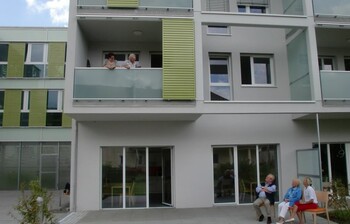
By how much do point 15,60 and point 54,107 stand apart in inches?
155

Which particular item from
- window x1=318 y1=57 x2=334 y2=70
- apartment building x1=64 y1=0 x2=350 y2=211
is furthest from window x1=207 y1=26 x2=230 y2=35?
window x1=318 y1=57 x2=334 y2=70

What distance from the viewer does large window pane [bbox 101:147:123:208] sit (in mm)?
13820

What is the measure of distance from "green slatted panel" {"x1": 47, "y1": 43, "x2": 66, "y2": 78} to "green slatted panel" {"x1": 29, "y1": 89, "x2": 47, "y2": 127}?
145 cm

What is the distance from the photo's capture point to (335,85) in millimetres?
13617

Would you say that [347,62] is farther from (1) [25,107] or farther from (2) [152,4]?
(1) [25,107]

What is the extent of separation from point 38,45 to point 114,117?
49.4 feet

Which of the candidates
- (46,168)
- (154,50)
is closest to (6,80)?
(46,168)

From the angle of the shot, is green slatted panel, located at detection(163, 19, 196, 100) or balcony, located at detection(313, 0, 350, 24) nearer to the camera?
green slatted panel, located at detection(163, 19, 196, 100)

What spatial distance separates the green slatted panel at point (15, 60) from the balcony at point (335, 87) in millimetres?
19111

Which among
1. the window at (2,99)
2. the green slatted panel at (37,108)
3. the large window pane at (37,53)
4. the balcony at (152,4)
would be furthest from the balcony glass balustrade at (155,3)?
the window at (2,99)

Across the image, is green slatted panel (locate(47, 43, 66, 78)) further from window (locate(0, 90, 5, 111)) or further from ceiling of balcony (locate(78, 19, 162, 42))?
ceiling of balcony (locate(78, 19, 162, 42))

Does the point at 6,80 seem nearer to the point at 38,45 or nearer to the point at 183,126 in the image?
the point at 38,45

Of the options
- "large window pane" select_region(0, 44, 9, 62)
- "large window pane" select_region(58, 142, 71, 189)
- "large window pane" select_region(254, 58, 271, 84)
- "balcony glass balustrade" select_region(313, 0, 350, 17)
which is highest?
"large window pane" select_region(0, 44, 9, 62)

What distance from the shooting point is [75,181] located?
13.4 meters
